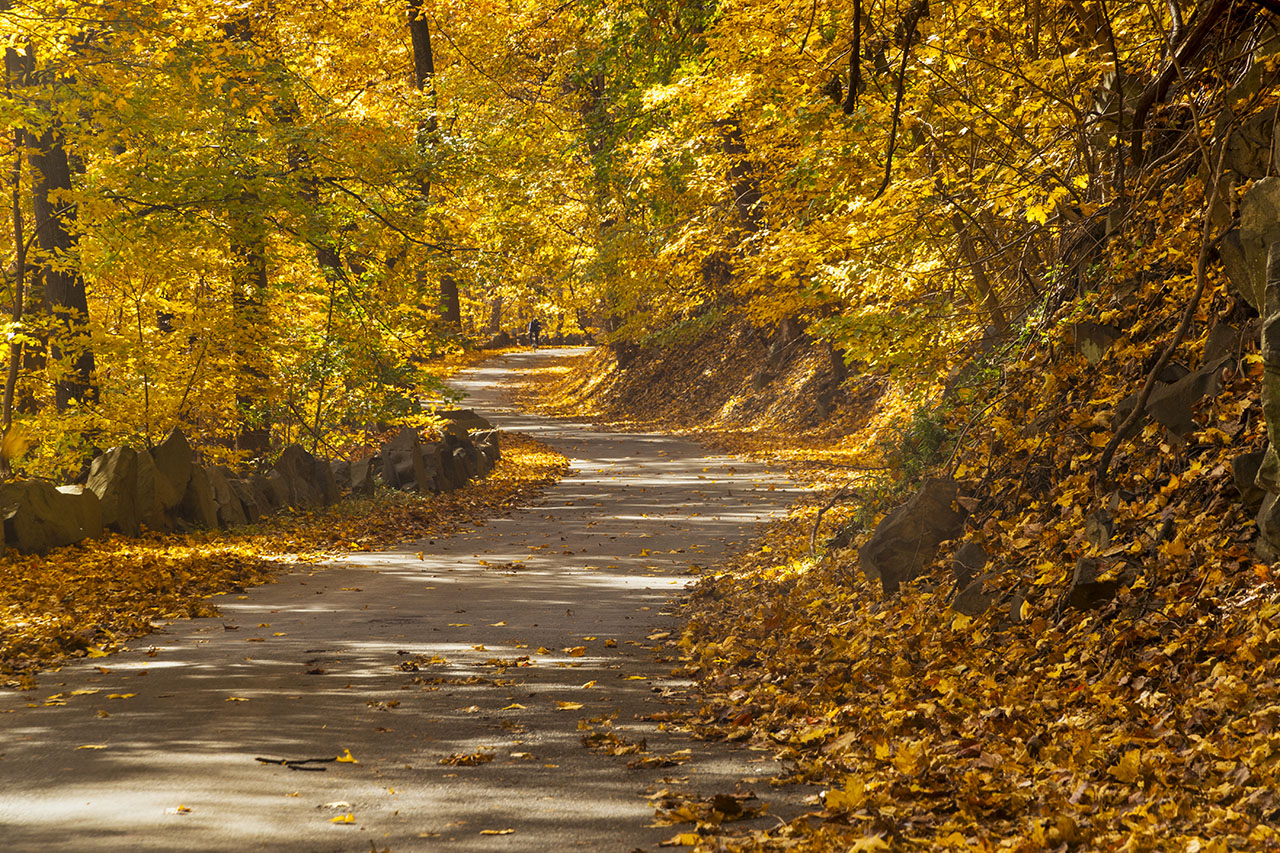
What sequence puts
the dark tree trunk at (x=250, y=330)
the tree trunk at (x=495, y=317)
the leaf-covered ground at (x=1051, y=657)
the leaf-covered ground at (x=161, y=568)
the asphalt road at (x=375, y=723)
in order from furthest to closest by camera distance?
the tree trunk at (x=495, y=317)
the dark tree trunk at (x=250, y=330)
the leaf-covered ground at (x=161, y=568)
the asphalt road at (x=375, y=723)
the leaf-covered ground at (x=1051, y=657)

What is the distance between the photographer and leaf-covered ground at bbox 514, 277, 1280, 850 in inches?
151

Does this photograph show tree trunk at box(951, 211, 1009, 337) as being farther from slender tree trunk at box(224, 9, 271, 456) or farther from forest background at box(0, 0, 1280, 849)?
slender tree trunk at box(224, 9, 271, 456)

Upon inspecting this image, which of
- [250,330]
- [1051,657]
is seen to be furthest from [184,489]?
[1051,657]

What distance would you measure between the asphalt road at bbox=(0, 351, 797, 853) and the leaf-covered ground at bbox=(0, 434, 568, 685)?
1.33ft

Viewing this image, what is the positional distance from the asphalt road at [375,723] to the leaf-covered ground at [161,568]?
40cm

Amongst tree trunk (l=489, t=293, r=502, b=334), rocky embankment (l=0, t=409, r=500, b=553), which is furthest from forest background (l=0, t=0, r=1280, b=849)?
tree trunk (l=489, t=293, r=502, b=334)

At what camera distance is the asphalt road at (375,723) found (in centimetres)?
416

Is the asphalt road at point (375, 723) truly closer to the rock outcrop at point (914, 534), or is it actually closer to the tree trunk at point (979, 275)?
the rock outcrop at point (914, 534)

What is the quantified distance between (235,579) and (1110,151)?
27.9 ft

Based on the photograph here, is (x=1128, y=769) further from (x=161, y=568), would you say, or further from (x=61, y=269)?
(x=61, y=269)

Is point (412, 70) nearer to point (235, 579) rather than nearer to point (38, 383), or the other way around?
point (38, 383)

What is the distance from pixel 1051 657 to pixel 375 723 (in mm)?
3475

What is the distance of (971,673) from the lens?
17.9 feet

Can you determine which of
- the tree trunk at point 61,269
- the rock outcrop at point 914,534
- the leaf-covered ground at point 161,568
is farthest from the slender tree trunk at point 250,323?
the rock outcrop at point 914,534
